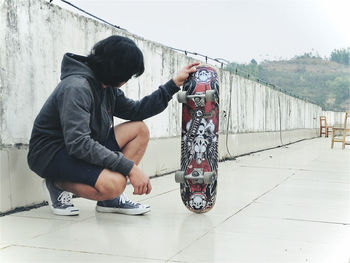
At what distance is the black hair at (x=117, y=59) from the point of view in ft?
9.26

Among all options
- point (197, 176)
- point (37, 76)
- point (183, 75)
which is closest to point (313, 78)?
point (183, 75)

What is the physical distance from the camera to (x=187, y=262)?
7.34 feet

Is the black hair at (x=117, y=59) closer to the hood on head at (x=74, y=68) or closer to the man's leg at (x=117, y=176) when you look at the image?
the hood on head at (x=74, y=68)

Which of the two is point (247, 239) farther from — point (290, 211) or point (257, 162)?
point (257, 162)

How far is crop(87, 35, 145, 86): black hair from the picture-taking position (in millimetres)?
2822

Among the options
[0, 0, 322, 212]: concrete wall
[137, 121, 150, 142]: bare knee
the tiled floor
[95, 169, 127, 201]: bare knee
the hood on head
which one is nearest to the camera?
the tiled floor

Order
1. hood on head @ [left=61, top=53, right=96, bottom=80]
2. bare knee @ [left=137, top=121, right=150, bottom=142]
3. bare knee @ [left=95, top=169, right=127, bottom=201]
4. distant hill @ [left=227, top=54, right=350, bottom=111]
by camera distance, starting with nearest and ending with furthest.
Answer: bare knee @ [left=95, top=169, right=127, bottom=201] → hood on head @ [left=61, top=53, right=96, bottom=80] → bare knee @ [left=137, top=121, right=150, bottom=142] → distant hill @ [left=227, top=54, right=350, bottom=111]

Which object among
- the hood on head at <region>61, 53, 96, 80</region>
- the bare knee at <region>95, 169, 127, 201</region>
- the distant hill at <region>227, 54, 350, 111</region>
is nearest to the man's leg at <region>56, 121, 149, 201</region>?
the bare knee at <region>95, 169, 127, 201</region>

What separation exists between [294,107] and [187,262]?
54.0 ft

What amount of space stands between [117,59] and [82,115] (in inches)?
15.7

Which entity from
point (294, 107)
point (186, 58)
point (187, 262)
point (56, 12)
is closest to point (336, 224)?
point (187, 262)

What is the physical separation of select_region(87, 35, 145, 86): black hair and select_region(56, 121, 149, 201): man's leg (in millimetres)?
477

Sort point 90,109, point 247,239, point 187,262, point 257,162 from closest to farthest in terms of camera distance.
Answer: point 187,262 → point 247,239 → point 90,109 → point 257,162

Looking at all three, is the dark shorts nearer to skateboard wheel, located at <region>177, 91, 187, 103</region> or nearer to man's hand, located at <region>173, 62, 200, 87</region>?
skateboard wheel, located at <region>177, 91, 187, 103</region>
